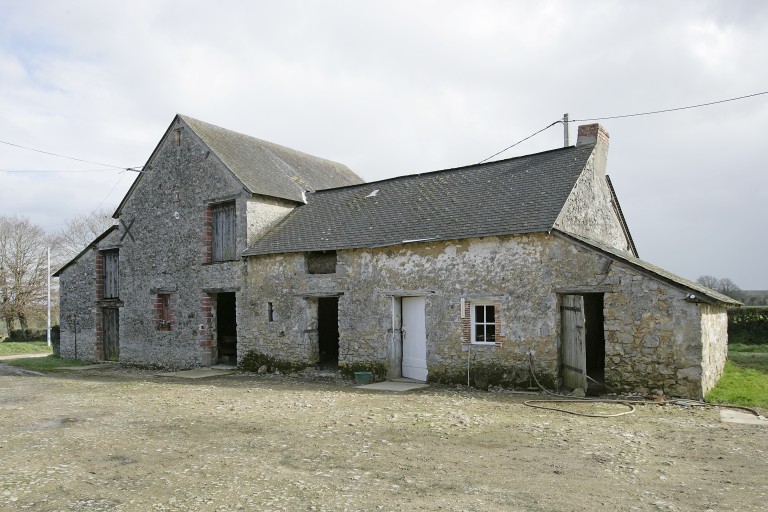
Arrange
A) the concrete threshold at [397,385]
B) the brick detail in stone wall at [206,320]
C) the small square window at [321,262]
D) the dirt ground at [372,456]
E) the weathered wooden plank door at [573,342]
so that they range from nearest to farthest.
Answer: the dirt ground at [372,456]
the weathered wooden plank door at [573,342]
the concrete threshold at [397,385]
the small square window at [321,262]
the brick detail in stone wall at [206,320]

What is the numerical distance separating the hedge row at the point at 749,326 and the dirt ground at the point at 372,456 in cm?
1452

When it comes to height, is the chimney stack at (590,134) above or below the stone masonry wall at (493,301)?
above

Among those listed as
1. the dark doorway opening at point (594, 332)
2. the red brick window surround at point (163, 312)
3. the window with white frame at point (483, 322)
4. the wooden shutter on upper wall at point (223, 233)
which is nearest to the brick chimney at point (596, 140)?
the dark doorway opening at point (594, 332)

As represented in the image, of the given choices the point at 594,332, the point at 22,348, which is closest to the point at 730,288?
the point at 594,332

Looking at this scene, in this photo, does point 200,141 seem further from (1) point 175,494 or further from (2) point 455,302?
(1) point 175,494

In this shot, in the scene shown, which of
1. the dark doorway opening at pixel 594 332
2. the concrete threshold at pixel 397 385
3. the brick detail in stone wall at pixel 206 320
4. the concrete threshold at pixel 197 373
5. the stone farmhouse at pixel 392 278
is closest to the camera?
the stone farmhouse at pixel 392 278

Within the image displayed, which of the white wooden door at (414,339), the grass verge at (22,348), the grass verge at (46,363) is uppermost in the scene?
the white wooden door at (414,339)

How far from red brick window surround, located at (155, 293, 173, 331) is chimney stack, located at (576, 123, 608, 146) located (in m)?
13.8

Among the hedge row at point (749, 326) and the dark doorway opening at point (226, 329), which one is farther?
the hedge row at point (749, 326)

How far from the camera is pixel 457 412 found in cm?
1015

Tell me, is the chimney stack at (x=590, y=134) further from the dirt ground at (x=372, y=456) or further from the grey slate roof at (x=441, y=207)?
the dirt ground at (x=372, y=456)

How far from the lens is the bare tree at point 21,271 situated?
37219 mm

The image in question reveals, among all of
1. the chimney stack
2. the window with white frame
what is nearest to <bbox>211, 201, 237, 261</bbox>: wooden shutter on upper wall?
the window with white frame

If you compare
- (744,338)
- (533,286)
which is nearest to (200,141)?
(533,286)
